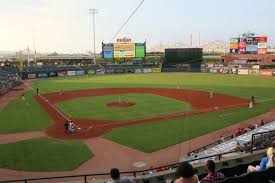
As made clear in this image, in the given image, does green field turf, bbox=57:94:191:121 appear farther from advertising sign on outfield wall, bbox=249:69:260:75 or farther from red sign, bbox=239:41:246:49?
red sign, bbox=239:41:246:49

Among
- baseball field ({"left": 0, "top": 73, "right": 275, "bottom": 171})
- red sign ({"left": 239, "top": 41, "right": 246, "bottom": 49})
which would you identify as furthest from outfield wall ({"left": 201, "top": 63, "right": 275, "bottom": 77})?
baseball field ({"left": 0, "top": 73, "right": 275, "bottom": 171})

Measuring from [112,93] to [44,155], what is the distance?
28469mm

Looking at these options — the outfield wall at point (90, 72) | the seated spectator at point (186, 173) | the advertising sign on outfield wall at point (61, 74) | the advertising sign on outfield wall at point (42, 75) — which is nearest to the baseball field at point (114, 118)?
the seated spectator at point (186, 173)

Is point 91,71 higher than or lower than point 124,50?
lower

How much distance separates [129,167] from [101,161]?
2.11m

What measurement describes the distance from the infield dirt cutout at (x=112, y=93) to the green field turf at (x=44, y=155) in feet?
6.72

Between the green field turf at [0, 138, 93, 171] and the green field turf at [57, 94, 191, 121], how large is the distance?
8.55 meters

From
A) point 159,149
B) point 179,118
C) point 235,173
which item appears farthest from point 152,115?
point 235,173

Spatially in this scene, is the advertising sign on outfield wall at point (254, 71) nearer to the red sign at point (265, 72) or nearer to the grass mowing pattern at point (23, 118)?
the red sign at point (265, 72)

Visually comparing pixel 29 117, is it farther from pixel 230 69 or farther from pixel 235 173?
pixel 230 69

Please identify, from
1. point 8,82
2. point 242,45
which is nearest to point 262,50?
point 242,45

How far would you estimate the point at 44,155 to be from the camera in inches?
820

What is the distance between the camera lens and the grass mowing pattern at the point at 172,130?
22922mm

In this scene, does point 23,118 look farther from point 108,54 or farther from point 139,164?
point 108,54
